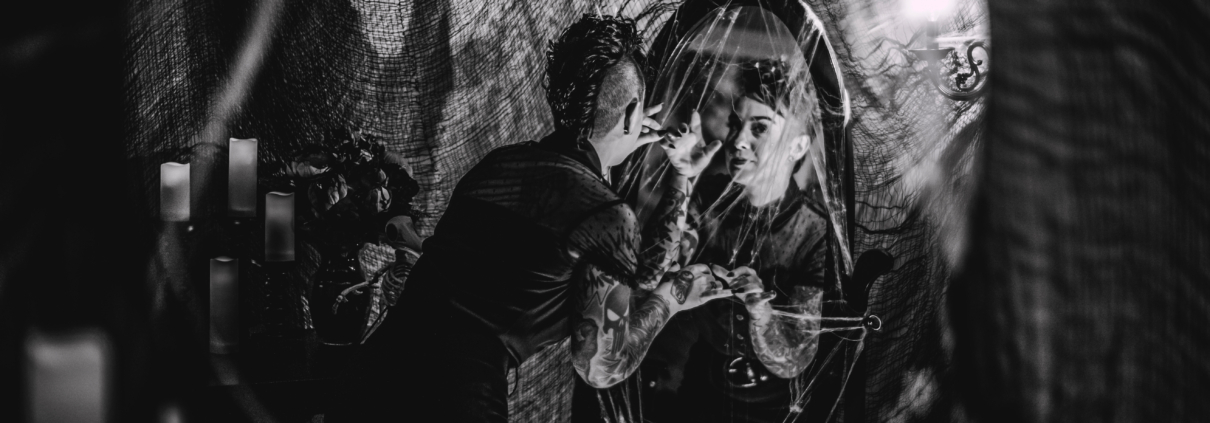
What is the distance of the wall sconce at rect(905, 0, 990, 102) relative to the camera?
1.57 meters

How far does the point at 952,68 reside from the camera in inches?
63.4

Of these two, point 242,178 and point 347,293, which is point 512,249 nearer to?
point 347,293

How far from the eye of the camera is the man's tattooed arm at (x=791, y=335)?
1667 millimetres

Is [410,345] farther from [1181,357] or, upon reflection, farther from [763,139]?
[1181,357]

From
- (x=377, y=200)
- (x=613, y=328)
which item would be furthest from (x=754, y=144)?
(x=377, y=200)

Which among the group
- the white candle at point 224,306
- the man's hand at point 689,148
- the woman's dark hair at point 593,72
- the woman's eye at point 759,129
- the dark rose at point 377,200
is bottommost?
the white candle at point 224,306

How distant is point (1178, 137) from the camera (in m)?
0.17

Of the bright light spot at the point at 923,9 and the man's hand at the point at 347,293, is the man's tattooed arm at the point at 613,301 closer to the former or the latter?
the man's hand at the point at 347,293

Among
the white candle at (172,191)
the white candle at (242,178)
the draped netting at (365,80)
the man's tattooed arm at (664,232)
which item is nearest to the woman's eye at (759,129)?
the man's tattooed arm at (664,232)

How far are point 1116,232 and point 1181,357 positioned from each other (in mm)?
38

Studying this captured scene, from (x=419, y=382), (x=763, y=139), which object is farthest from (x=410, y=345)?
(x=763, y=139)

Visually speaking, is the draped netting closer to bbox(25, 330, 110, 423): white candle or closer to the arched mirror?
the arched mirror

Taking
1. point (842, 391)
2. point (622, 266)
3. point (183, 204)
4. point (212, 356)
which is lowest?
point (842, 391)

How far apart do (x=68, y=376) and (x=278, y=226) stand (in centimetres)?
39
